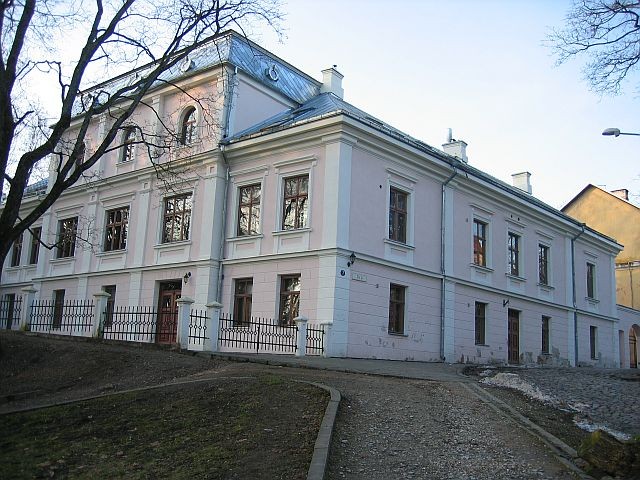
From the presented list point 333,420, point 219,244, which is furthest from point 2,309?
point 333,420

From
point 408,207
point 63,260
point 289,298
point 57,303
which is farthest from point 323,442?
point 57,303

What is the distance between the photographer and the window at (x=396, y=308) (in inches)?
840

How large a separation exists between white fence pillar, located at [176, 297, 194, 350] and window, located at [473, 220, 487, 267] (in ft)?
40.1

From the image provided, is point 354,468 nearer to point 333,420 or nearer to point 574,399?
point 333,420

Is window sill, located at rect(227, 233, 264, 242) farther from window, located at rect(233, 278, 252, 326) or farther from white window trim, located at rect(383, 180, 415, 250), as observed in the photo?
white window trim, located at rect(383, 180, 415, 250)

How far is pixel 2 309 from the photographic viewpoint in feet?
99.5

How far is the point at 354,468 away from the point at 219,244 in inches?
664

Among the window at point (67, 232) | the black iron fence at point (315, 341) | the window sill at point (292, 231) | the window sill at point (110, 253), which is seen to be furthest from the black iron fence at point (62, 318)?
the black iron fence at point (315, 341)

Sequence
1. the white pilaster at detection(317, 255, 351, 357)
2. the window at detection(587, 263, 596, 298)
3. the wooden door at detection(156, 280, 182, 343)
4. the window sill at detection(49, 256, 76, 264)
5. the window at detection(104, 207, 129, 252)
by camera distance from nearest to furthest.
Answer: the white pilaster at detection(317, 255, 351, 357)
the wooden door at detection(156, 280, 182, 343)
the window at detection(104, 207, 129, 252)
the window sill at detection(49, 256, 76, 264)
the window at detection(587, 263, 596, 298)

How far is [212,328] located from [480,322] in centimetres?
1193

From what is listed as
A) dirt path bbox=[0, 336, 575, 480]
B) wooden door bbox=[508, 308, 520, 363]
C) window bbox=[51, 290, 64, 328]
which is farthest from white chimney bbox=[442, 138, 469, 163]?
dirt path bbox=[0, 336, 575, 480]

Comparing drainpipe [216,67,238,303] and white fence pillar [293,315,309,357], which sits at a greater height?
drainpipe [216,67,238,303]

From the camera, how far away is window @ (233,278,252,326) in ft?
72.0

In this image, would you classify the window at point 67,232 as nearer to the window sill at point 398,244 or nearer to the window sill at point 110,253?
the window sill at point 110,253
